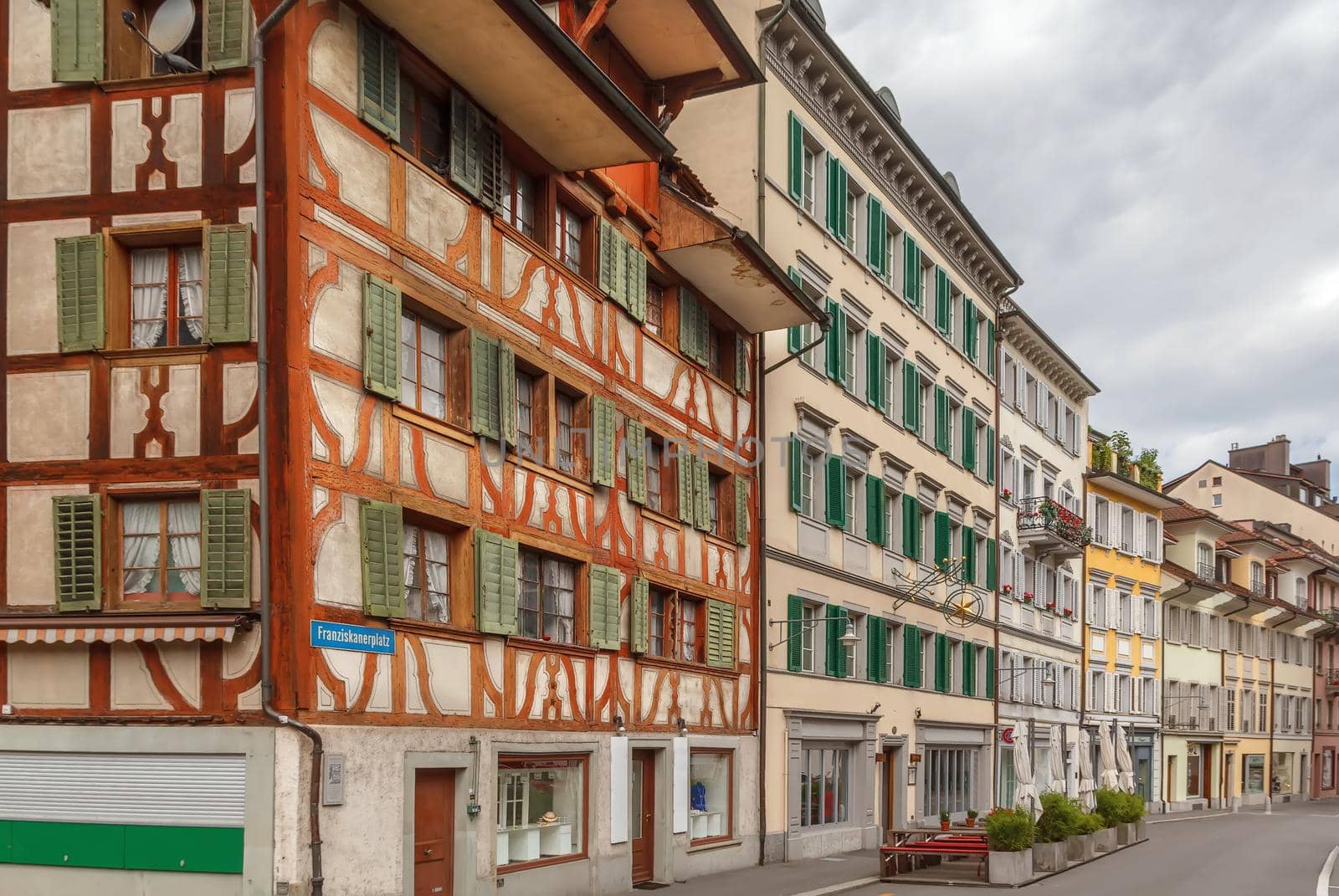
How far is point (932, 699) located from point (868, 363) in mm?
8885

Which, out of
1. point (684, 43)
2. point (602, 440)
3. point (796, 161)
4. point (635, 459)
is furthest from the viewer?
point (796, 161)

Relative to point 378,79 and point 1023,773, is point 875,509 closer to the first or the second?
point 1023,773

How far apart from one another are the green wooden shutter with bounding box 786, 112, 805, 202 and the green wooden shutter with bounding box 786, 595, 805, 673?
775 centimetres

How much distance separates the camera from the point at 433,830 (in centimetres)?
1577

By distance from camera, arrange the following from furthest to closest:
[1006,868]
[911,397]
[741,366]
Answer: [911,397] → [741,366] → [1006,868]

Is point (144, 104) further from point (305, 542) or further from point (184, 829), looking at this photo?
point (184, 829)

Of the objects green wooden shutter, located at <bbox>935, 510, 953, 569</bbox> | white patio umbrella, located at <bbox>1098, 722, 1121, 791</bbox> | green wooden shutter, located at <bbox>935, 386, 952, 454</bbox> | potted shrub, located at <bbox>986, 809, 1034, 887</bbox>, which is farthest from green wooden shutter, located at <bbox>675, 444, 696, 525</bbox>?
white patio umbrella, located at <bbox>1098, 722, 1121, 791</bbox>

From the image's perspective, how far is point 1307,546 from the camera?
82062mm

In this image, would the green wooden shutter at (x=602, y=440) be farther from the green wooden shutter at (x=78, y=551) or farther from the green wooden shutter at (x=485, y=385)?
the green wooden shutter at (x=78, y=551)

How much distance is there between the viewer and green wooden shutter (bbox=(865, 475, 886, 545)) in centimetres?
3195

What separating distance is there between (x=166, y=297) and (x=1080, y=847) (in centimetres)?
2087

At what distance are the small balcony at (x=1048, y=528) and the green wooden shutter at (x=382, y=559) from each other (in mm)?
32925

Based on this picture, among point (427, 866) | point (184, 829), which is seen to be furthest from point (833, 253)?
point (184, 829)

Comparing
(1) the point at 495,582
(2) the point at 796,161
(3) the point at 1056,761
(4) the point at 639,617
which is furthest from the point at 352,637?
(3) the point at 1056,761
